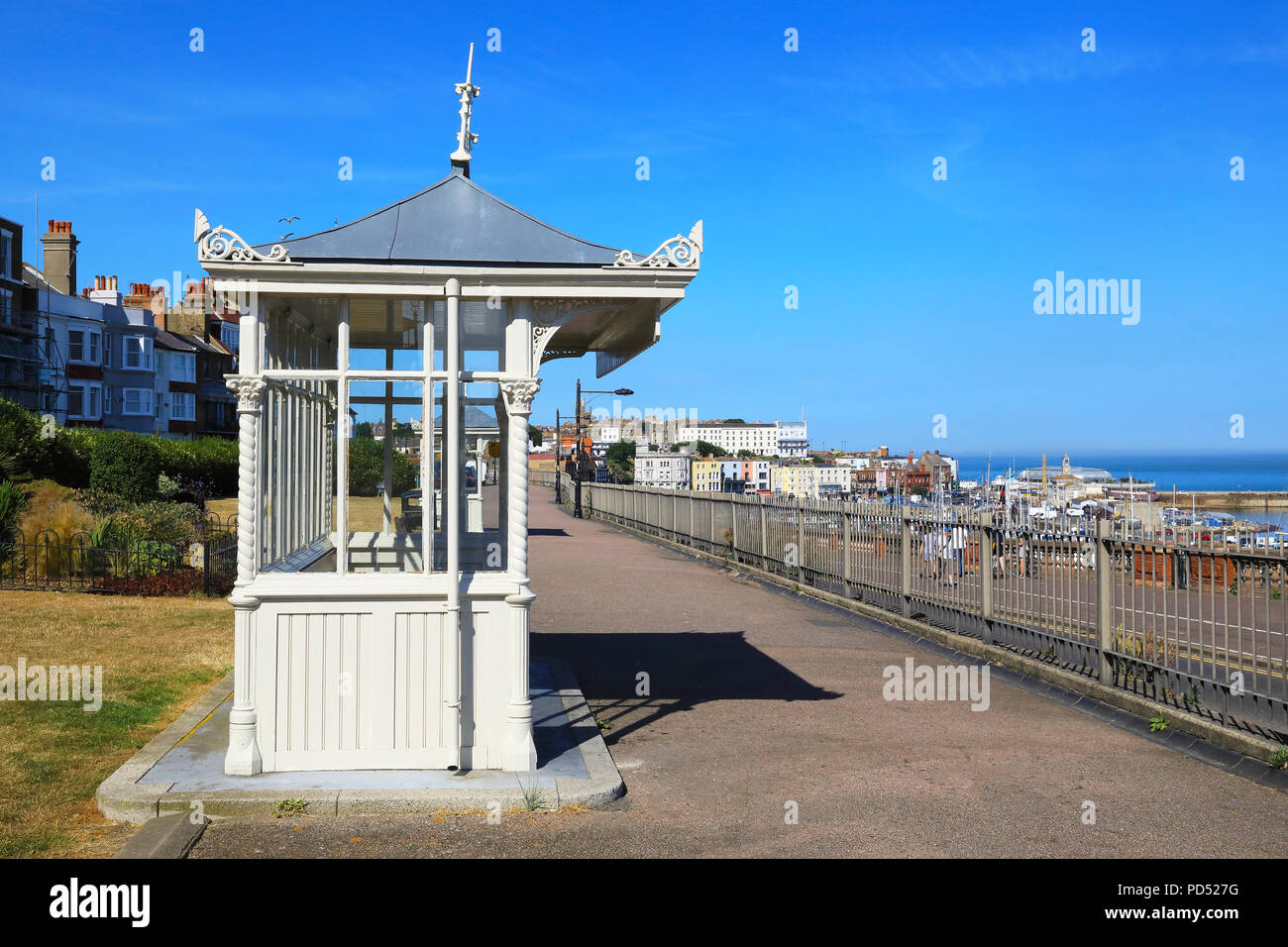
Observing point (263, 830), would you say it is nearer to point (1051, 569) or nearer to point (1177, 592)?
point (1177, 592)

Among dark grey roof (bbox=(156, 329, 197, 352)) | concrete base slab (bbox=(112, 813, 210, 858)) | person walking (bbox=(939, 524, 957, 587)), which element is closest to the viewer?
concrete base slab (bbox=(112, 813, 210, 858))

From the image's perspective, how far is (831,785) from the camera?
7043 mm

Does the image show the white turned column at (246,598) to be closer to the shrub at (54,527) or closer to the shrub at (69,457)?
the shrub at (54,527)

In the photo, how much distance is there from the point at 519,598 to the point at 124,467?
80.9ft

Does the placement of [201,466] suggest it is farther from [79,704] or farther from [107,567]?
[79,704]

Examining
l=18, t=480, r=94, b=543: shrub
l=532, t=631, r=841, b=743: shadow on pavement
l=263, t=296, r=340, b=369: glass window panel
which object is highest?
l=263, t=296, r=340, b=369: glass window panel

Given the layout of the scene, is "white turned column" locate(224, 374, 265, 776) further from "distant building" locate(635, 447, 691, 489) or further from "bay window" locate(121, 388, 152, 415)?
"distant building" locate(635, 447, 691, 489)

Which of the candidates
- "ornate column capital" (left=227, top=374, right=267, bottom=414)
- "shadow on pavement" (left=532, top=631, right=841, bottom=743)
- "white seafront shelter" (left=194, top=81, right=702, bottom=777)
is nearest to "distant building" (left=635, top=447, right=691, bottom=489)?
"shadow on pavement" (left=532, top=631, right=841, bottom=743)

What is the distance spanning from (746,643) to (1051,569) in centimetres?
377

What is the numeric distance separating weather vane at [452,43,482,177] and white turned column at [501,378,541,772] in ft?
7.89

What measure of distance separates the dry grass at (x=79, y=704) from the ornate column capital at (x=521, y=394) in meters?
3.37

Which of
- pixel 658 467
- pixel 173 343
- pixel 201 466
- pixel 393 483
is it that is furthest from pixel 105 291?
pixel 393 483

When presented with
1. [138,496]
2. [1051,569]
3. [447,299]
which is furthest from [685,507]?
[447,299]

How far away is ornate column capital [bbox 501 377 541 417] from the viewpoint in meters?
7.15
